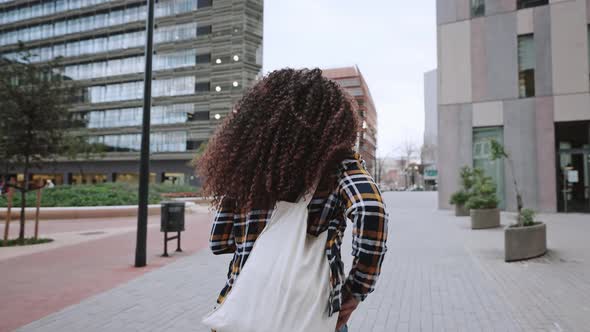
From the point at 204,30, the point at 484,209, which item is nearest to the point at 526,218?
the point at 484,209

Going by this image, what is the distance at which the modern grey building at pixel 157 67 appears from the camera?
43781mm

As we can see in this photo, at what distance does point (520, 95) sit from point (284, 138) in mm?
20006

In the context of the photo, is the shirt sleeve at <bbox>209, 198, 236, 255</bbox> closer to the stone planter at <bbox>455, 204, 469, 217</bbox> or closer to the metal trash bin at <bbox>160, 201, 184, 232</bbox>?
the metal trash bin at <bbox>160, 201, 184, 232</bbox>

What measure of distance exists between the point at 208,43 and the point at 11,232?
36144mm

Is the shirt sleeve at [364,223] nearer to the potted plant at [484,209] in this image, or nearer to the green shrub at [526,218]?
the green shrub at [526,218]

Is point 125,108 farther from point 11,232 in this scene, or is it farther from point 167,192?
point 11,232

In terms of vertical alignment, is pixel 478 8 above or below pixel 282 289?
above

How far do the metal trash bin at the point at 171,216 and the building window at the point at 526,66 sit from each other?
1700 centimetres

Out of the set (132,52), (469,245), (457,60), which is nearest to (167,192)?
(457,60)

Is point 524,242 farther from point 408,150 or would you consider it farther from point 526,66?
point 408,150

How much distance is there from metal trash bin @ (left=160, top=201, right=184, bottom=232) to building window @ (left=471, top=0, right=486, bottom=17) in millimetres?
18153

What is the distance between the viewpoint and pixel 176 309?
4.54 meters

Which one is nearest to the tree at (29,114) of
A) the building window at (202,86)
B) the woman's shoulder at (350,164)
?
the woman's shoulder at (350,164)

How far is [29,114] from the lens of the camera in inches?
388
